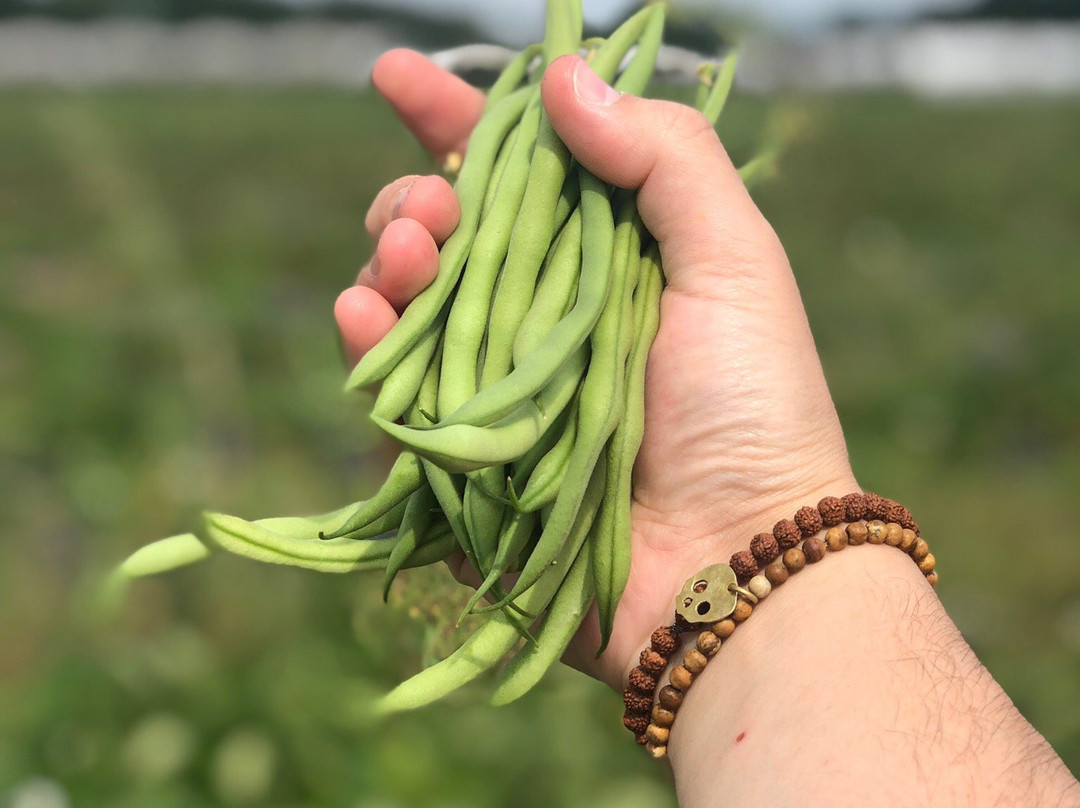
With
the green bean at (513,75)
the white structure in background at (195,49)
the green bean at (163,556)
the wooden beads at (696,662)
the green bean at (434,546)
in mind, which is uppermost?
the green bean at (513,75)

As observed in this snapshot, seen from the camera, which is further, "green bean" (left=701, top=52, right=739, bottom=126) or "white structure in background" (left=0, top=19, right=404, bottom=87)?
"white structure in background" (left=0, top=19, right=404, bottom=87)

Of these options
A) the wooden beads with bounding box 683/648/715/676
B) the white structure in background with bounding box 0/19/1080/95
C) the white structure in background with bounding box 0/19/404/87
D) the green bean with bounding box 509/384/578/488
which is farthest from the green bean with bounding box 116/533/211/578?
the white structure in background with bounding box 0/19/404/87

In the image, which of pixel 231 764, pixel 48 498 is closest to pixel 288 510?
pixel 231 764

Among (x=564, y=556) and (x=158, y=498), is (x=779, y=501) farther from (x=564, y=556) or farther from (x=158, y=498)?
(x=158, y=498)

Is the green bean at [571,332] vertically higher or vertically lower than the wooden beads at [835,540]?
higher

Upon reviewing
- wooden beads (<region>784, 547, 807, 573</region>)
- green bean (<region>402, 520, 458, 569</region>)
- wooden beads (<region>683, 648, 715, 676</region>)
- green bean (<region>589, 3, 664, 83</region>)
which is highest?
green bean (<region>589, 3, 664, 83</region>)

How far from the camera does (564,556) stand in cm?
110

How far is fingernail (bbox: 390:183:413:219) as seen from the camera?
1.30 meters

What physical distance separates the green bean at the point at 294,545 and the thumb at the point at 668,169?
55cm

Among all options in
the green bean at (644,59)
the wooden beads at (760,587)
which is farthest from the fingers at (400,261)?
the wooden beads at (760,587)

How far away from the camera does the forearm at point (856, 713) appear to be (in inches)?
36.7

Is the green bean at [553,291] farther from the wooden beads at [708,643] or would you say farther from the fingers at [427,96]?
the fingers at [427,96]

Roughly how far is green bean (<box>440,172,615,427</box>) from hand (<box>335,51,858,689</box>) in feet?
0.22

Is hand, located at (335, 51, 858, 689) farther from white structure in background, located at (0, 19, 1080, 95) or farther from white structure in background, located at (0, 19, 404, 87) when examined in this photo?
white structure in background, located at (0, 19, 404, 87)
